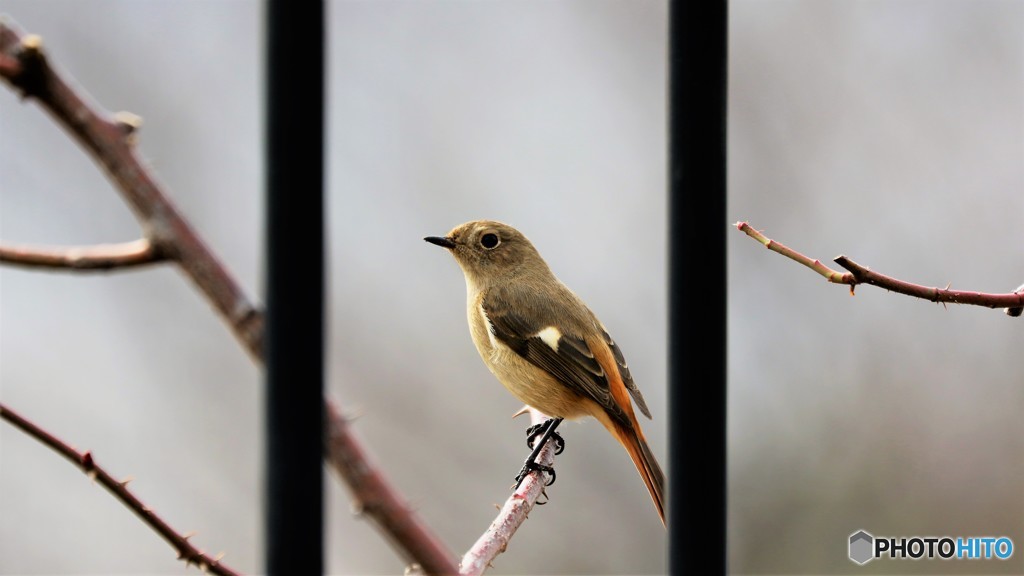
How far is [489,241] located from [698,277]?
219 cm

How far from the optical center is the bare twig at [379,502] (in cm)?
65

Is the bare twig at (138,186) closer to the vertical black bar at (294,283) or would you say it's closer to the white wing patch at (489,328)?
the vertical black bar at (294,283)

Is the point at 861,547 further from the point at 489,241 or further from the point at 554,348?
the point at 489,241

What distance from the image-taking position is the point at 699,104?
780mm

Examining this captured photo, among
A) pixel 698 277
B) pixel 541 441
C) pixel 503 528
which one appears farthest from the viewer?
pixel 541 441

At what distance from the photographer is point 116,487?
1.10 meters

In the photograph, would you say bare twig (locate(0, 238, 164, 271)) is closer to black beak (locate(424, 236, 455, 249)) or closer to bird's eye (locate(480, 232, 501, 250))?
black beak (locate(424, 236, 455, 249))

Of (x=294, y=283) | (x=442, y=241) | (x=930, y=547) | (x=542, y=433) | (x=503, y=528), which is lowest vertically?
(x=930, y=547)

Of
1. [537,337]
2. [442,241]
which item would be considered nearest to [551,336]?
[537,337]

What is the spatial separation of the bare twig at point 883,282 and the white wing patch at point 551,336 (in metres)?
1.50

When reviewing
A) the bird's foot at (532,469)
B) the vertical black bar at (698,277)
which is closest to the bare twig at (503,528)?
the bird's foot at (532,469)

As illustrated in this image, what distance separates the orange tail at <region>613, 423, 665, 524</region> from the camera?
2.55m

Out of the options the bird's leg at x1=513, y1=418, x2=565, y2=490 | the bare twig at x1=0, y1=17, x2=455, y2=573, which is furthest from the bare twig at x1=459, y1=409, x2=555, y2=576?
the bare twig at x1=0, y1=17, x2=455, y2=573

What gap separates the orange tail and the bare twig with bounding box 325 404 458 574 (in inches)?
73.1
